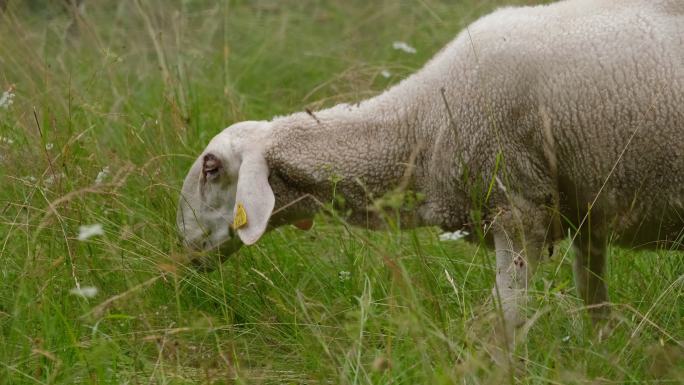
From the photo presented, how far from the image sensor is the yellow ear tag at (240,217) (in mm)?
3648

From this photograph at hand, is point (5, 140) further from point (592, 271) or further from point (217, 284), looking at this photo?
point (592, 271)

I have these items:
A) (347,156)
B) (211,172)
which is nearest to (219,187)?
(211,172)

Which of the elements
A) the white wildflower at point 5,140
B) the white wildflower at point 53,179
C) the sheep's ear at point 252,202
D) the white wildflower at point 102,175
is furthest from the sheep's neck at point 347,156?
the white wildflower at point 5,140

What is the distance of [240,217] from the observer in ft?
12.0

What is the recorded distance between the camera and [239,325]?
3.62m

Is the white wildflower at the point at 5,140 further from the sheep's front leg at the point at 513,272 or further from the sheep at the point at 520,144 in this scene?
the sheep's front leg at the point at 513,272

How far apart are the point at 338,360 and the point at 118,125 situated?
246cm

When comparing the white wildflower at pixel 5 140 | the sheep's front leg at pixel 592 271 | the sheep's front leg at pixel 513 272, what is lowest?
the sheep's front leg at pixel 592 271

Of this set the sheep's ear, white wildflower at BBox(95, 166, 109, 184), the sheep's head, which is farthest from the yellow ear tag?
white wildflower at BBox(95, 166, 109, 184)

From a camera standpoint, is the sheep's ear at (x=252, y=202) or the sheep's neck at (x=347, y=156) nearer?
the sheep's ear at (x=252, y=202)

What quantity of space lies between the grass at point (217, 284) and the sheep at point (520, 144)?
16 centimetres

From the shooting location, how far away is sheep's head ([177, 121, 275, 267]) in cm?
390

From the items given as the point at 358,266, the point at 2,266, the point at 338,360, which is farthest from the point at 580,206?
the point at 2,266

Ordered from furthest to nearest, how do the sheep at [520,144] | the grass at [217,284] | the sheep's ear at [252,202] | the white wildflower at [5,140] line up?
the white wildflower at [5,140]
the sheep's ear at [252,202]
the sheep at [520,144]
the grass at [217,284]
